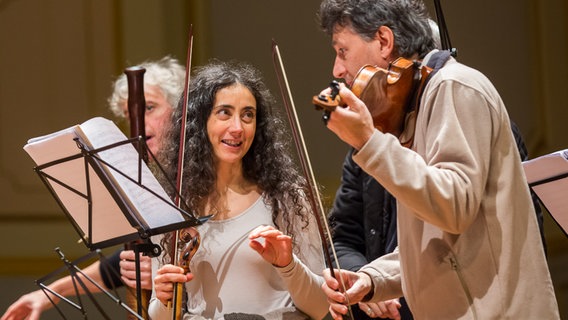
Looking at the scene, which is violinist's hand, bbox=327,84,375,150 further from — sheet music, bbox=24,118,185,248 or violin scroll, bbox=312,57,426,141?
sheet music, bbox=24,118,185,248

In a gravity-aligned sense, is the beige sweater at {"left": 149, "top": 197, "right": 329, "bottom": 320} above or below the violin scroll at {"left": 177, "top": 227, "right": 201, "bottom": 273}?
below

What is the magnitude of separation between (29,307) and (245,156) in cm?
77

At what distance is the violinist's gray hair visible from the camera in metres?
3.13

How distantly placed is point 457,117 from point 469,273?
0.29m

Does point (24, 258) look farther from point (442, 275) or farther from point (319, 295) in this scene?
point (442, 275)

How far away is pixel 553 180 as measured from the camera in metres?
1.79

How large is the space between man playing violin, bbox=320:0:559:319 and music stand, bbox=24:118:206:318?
46 centimetres

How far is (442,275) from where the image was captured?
5.15 ft

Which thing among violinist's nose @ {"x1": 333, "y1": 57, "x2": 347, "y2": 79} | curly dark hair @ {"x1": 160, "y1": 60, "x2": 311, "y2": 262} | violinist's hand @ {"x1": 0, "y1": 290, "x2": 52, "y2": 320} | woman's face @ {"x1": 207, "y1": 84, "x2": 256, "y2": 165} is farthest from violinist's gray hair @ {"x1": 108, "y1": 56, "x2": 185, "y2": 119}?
violinist's nose @ {"x1": 333, "y1": 57, "x2": 347, "y2": 79}

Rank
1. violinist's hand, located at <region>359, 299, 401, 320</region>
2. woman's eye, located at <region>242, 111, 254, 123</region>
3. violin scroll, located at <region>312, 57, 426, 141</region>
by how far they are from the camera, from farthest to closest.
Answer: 1. woman's eye, located at <region>242, 111, 254, 123</region>
2. violinist's hand, located at <region>359, 299, 401, 320</region>
3. violin scroll, located at <region>312, 57, 426, 141</region>

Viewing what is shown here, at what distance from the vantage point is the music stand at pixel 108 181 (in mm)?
1744

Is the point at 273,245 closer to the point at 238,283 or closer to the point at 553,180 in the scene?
the point at 238,283

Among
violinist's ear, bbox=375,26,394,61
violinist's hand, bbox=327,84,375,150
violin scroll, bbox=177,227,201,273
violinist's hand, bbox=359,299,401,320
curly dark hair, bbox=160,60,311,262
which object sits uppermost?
violinist's ear, bbox=375,26,394,61

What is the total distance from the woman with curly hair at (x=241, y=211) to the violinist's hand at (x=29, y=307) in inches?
19.0
